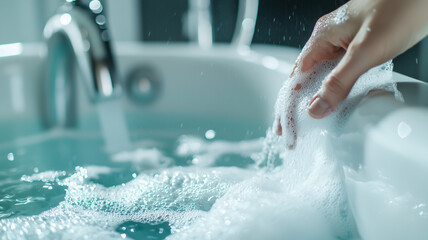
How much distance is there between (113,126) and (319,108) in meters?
0.64

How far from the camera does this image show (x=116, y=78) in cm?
91

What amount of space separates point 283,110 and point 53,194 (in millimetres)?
320

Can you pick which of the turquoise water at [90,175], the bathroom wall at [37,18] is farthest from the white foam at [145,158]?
the bathroom wall at [37,18]

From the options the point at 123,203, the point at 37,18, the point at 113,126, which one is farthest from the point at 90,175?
the point at 37,18

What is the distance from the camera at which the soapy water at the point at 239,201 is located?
0.50 m

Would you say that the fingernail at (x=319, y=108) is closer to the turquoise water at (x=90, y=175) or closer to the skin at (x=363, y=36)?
the skin at (x=363, y=36)

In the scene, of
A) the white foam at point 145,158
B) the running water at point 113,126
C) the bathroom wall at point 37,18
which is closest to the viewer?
the white foam at point 145,158

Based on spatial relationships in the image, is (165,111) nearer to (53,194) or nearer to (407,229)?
(53,194)

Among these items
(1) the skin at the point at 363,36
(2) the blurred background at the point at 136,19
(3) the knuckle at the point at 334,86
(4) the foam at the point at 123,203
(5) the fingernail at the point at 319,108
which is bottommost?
(2) the blurred background at the point at 136,19

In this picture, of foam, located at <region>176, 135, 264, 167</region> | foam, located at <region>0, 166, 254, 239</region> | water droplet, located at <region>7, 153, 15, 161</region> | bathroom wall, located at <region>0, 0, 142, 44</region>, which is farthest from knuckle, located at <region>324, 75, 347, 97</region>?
bathroom wall, located at <region>0, 0, 142, 44</region>

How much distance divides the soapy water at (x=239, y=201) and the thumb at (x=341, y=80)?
1 centimetres

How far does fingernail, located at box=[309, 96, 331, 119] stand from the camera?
1.61 feet

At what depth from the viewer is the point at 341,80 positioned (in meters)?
0.48

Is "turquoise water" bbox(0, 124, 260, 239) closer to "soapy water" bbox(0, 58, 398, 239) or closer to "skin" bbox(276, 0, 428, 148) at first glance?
"soapy water" bbox(0, 58, 398, 239)
